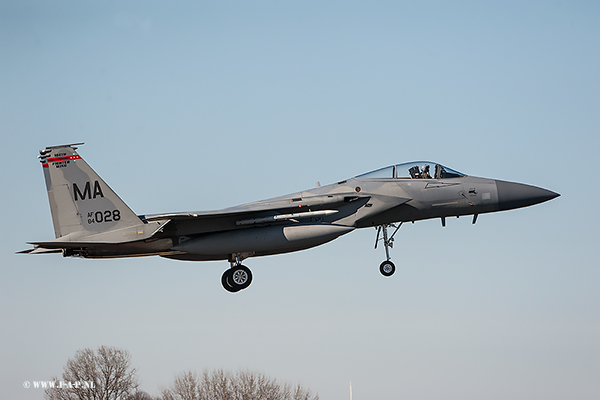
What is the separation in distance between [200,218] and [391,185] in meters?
5.82

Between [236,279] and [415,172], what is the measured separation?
633 cm

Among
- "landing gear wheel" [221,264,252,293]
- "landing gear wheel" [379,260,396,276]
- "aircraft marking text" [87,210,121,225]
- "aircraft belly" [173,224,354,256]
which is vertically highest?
"aircraft marking text" [87,210,121,225]

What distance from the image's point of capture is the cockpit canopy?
2300cm

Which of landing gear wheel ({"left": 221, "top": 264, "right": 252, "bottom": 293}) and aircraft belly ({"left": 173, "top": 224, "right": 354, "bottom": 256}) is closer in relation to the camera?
aircraft belly ({"left": 173, "top": 224, "right": 354, "bottom": 256})

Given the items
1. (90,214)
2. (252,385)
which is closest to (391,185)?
(90,214)

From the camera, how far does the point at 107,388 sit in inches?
2025

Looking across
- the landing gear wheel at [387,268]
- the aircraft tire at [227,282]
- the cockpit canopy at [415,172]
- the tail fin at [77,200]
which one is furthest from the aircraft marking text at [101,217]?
the landing gear wheel at [387,268]

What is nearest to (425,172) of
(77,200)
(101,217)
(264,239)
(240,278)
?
(264,239)

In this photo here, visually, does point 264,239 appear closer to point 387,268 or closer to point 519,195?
point 387,268

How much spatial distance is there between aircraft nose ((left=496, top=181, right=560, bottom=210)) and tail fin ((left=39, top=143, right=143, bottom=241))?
10.9 metres

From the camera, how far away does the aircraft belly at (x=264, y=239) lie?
21.4 m

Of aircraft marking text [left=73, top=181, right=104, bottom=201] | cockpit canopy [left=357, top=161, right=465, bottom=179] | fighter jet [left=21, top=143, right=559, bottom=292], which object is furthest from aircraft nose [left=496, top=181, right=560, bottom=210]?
aircraft marking text [left=73, top=181, right=104, bottom=201]

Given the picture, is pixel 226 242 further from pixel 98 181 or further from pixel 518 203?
pixel 518 203

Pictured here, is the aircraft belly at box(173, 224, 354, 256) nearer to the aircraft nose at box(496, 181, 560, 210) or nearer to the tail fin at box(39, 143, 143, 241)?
the tail fin at box(39, 143, 143, 241)
